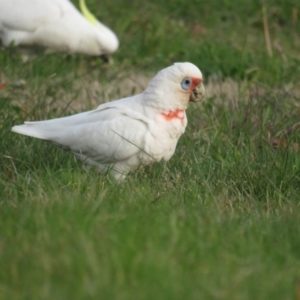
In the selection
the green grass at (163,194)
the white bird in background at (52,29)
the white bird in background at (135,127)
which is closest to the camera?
the green grass at (163,194)

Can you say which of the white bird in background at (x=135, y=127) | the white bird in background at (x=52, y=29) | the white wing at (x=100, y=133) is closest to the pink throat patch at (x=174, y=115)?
the white bird in background at (x=135, y=127)

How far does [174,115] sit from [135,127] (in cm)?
22

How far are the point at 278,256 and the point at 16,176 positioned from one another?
1.62 meters


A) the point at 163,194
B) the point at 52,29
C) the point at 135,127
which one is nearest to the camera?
the point at 163,194

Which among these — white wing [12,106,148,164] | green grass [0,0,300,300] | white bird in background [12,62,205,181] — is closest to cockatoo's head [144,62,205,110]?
white bird in background [12,62,205,181]

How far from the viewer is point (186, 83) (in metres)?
3.94

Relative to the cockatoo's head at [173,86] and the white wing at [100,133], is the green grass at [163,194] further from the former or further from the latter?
the cockatoo's head at [173,86]

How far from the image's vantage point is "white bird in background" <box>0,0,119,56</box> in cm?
683

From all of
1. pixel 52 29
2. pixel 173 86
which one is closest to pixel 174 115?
pixel 173 86

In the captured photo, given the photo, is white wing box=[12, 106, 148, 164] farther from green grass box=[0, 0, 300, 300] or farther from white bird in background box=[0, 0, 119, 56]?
white bird in background box=[0, 0, 119, 56]

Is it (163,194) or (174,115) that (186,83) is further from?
(163,194)

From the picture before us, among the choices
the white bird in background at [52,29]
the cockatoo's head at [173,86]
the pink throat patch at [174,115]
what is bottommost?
the white bird in background at [52,29]

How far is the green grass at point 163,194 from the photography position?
8.05 ft

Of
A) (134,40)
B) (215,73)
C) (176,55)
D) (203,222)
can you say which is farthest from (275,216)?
(134,40)
